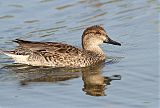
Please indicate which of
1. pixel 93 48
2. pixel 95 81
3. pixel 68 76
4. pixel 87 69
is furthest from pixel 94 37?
pixel 95 81

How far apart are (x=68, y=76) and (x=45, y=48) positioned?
1.03 metres

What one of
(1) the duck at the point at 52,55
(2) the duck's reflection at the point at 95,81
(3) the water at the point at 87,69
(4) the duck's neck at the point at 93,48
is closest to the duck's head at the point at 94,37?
(4) the duck's neck at the point at 93,48

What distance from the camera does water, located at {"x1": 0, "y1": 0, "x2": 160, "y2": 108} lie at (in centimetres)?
1128

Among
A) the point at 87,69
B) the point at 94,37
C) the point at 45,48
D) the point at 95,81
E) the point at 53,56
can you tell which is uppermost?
the point at 94,37

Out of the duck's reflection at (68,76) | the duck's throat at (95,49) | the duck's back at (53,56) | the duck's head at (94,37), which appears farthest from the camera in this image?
the duck's throat at (95,49)

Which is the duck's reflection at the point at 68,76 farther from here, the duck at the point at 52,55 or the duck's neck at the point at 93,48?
the duck's neck at the point at 93,48

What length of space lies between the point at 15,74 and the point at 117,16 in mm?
4240

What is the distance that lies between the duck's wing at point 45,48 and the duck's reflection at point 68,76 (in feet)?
1.06

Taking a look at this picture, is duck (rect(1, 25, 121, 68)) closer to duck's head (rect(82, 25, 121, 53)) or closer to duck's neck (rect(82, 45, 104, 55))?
duck's head (rect(82, 25, 121, 53))

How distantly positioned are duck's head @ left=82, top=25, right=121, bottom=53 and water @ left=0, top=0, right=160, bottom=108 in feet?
1.18

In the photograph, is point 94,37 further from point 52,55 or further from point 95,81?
point 95,81

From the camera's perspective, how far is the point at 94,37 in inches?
565

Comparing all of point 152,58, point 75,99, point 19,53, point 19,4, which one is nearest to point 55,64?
point 19,53

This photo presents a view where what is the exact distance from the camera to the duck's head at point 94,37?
14.3 metres
